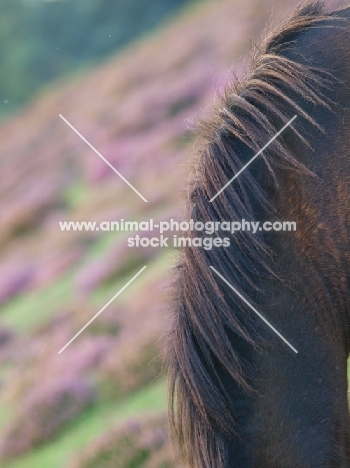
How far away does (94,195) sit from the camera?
653cm

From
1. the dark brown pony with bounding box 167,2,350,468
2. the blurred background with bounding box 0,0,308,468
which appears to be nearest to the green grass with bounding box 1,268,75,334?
the blurred background with bounding box 0,0,308,468

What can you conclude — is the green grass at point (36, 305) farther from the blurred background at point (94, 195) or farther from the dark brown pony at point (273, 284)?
the dark brown pony at point (273, 284)

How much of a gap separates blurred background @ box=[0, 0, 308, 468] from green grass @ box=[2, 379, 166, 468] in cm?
1

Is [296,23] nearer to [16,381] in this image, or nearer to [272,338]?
[272,338]

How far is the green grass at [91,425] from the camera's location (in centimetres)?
Result: 336

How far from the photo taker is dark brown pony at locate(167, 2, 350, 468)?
4.58ft

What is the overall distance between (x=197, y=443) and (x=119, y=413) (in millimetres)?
2171

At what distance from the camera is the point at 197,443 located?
4.67 feet

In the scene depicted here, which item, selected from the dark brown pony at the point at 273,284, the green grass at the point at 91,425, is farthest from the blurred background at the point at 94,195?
the dark brown pony at the point at 273,284

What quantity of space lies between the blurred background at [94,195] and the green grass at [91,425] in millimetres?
11

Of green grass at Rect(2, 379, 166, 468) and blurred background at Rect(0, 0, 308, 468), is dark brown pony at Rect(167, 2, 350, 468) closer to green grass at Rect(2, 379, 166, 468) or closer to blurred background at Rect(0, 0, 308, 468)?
blurred background at Rect(0, 0, 308, 468)

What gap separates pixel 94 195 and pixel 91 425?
3.26 metres

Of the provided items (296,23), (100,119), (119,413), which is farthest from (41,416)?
(100,119)

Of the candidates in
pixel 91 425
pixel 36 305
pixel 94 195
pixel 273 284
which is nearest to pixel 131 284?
pixel 36 305
